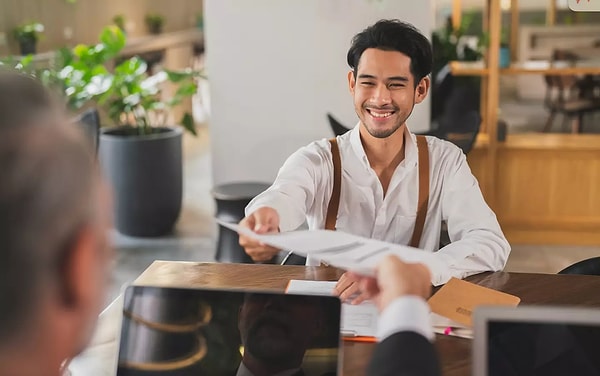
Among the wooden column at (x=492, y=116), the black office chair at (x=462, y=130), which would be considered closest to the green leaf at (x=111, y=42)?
the black office chair at (x=462, y=130)

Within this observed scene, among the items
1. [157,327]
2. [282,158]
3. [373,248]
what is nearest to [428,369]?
[373,248]

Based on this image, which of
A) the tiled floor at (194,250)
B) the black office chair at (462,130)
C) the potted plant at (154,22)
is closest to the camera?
the black office chair at (462,130)

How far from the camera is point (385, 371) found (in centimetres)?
87

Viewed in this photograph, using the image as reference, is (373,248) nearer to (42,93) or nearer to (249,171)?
(42,93)

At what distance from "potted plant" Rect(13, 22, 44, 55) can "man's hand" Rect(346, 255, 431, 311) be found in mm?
6145

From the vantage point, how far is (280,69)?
381 centimetres

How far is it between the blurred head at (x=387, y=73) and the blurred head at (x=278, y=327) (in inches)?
42.2

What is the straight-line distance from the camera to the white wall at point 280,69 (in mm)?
3711

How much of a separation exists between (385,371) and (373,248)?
0.35m

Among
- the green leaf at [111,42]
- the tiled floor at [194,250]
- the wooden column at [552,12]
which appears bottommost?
the tiled floor at [194,250]

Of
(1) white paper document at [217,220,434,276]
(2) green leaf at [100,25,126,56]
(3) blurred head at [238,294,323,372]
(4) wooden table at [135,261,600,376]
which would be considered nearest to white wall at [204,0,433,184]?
(2) green leaf at [100,25,126,56]

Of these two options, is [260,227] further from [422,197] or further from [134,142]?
[134,142]

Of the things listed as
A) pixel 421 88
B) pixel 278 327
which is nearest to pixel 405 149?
pixel 421 88

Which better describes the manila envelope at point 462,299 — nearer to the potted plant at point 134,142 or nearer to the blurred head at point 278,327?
the blurred head at point 278,327
